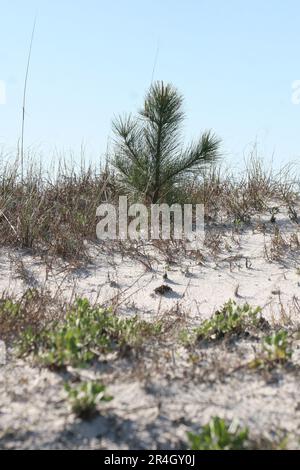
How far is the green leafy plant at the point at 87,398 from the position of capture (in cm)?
259

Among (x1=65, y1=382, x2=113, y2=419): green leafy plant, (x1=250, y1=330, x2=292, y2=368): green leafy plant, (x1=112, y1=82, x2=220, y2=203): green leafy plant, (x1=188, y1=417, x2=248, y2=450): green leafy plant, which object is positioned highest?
(x1=112, y1=82, x2=220, y2=203): green leafy plant

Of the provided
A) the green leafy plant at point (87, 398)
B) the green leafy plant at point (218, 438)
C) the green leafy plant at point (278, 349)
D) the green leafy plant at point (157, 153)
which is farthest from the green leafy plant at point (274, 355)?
the green leafy plant at point (157, 153)

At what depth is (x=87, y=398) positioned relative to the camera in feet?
8.50

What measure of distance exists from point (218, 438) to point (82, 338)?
1.15 metres

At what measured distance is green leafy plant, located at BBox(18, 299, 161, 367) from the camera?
305cm

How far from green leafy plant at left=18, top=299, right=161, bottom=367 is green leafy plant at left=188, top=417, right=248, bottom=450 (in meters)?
0.82

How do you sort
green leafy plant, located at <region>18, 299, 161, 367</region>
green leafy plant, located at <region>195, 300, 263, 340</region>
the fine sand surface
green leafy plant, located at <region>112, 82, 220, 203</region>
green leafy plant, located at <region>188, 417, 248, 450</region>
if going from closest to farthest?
green leafy plant, located at <region>188, 417, 248, 450</region> → the fine sand surface → green leafy plant, located at <region>18, 299, 161, 367</region> → green leafy plant, located at <region>195, 300, 263, 340</region> → green leafy plant, located at <region>112, 82, 220, 203</region>

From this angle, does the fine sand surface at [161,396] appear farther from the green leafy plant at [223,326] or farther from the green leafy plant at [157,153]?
the green leafy plant at [157,153]

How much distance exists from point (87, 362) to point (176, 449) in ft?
2.74

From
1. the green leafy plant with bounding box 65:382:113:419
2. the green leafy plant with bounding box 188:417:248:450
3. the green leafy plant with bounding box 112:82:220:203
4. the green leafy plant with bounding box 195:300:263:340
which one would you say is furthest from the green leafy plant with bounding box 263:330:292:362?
the green leafy plant with bounding box 112:82:220:203

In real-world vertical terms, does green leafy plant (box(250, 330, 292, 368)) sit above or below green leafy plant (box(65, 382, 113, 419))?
above

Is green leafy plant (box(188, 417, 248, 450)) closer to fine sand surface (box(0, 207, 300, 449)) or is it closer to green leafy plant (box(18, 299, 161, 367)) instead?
fine sand surface (box(0, 207, 300, 449))

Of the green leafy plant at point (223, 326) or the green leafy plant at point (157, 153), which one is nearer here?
the green leafy plant at point (223, 326)

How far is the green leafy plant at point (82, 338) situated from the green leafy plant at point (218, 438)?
0.82 meters
